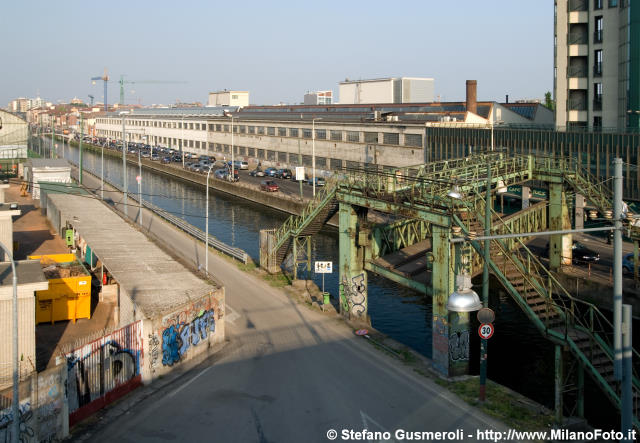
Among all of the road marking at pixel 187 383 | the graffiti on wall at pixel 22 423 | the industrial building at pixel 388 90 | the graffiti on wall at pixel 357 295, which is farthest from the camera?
the industrial building at pixel 388 90

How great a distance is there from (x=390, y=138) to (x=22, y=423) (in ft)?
182

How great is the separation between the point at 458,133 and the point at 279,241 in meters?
27.6

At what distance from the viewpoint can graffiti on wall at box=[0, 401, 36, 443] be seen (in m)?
14.6

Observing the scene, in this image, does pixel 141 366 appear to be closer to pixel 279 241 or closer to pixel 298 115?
pixel 279 241

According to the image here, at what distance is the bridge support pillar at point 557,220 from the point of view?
2900 centimetres

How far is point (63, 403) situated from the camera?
16.4 meters

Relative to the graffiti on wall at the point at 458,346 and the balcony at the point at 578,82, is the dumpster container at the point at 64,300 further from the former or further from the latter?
the balcony at the point at 578,82

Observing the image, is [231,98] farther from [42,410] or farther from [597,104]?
[42,410]

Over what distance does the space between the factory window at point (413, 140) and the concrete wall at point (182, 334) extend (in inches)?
1646

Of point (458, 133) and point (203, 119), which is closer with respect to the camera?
point (458, 133)

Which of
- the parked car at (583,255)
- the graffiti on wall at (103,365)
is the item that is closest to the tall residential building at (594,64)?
the parked car at (583,255)

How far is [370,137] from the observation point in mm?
70062

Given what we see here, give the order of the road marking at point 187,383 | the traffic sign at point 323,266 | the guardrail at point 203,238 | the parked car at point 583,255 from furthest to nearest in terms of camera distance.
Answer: the guardrail at point 203,238
the parked car at point 583,255
the traffic sign at point 323,266
the road marking at point 187,383

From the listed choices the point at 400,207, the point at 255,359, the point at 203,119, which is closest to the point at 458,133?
the point at 400,207
